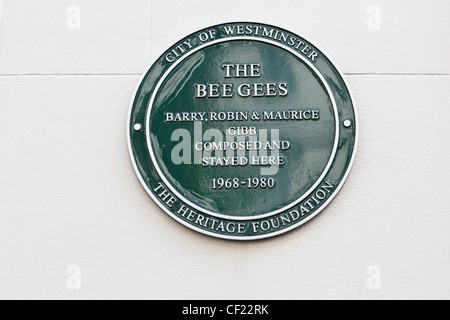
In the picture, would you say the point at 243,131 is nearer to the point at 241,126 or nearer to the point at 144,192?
the point at 241,126

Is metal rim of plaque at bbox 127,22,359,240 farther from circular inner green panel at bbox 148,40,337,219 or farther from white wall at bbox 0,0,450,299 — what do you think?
white wall at bbox 0,0,450,299

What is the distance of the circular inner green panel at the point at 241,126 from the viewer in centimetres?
419

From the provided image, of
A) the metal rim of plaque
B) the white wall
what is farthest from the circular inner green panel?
the white wall

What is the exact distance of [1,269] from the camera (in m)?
4.22

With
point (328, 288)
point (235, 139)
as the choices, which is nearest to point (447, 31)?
point (235, 139)

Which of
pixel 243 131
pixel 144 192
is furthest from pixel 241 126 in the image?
pixel 144 192

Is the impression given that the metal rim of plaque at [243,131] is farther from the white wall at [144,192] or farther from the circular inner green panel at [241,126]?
the white wall at [144,192]

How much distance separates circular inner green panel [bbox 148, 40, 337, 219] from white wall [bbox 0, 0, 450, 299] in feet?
Result: 0.84

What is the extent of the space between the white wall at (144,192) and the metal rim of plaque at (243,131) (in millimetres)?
126

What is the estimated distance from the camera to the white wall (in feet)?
13.5

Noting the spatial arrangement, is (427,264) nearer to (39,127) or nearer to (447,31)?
(447,31)

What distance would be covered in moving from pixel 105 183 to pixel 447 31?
116 inches

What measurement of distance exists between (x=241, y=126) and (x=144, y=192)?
0.90m
